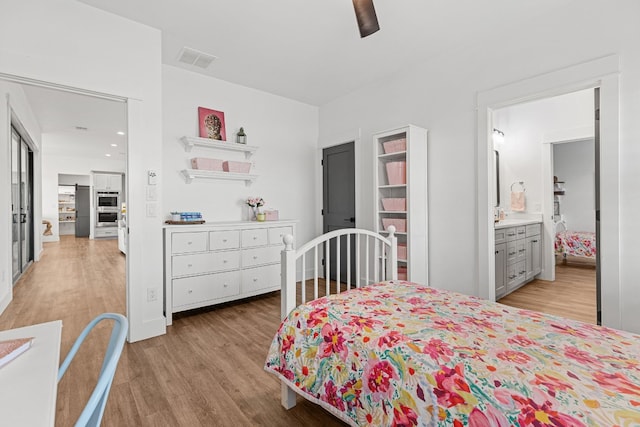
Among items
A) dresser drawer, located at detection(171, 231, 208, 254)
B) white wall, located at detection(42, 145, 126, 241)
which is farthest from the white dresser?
white wall, located at detection(42, 145, 126, 241)

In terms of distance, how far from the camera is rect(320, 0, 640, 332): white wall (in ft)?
7.15

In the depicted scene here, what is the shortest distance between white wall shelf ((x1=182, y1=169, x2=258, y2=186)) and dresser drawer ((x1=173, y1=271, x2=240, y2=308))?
122 centimetres

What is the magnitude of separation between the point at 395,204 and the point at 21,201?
5.40 metres

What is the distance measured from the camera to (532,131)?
468cm

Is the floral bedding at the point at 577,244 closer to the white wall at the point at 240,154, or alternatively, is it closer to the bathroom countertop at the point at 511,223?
the bathroom countertop at the point at 511,223

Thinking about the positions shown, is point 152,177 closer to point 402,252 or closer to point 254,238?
point 254,238

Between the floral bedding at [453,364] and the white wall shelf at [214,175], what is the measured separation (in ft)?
8.30

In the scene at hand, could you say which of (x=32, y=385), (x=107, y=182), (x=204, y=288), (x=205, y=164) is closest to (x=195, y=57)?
(x=205, y=164)

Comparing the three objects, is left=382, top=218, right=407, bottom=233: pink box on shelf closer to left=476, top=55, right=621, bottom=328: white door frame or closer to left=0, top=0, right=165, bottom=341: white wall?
left=476, top=55, right=621, bottom=328: white door frame

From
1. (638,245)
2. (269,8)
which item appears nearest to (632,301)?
(638,245)

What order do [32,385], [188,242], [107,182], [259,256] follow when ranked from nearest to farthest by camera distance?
[32,385] → [188,242] → [259,256] → [107,182]

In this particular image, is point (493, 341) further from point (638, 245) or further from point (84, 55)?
point (84, 55)

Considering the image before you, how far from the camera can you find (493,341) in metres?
1.25

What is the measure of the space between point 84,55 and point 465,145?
140 inches
